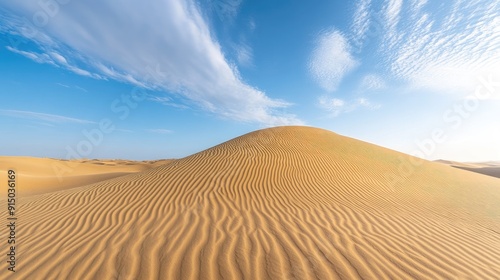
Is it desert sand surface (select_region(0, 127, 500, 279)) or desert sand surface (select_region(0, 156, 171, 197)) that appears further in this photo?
desert sand surface (select_region(0, 156, 171, 197))

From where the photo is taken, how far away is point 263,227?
4695 millimetres

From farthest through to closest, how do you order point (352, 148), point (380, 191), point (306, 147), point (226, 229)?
point (352, 148)
point (306, 147)
point (380, 191)
point (226, 229)

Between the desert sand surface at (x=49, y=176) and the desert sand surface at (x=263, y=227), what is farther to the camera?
the desert sand surface at (x=49, y=176)

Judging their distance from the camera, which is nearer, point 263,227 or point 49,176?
point 263,227

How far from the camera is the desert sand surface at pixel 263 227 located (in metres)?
3.25

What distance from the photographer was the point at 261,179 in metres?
8.58

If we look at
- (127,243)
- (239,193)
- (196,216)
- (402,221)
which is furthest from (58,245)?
(402,221)

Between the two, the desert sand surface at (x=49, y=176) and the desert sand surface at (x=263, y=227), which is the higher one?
the desert sand surface at (x=49, y=176)

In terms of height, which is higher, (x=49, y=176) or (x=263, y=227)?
(x=49, y=176)

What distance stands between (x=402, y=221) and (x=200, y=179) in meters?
6.46

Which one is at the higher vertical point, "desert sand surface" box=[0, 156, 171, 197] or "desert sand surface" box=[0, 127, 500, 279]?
"desert sand surface" box=[0, 156, 171, 197]

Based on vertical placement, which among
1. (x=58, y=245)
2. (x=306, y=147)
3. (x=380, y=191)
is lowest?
(x=58, y=245)

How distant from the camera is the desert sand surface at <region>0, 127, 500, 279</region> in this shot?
325 cm

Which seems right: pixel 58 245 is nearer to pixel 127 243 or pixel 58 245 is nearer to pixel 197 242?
pixel 127 243
